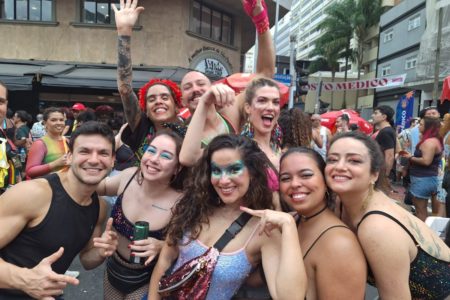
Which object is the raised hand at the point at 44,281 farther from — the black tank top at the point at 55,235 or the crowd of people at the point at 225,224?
the black tank top at the point at 55,235

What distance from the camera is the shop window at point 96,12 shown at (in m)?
13.5

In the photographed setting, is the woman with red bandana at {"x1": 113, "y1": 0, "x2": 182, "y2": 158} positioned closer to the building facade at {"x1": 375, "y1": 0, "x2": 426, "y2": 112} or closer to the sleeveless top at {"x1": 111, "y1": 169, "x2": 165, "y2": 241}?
the sleeveless top at {"x1": 111, "y1": 169, "x2": 165, "y2": 241}

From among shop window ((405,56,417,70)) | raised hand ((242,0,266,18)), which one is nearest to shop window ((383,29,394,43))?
shop window ((405,56,417,70))

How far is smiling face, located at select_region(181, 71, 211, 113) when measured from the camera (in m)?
2.86

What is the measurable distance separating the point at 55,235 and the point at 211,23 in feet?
45.8

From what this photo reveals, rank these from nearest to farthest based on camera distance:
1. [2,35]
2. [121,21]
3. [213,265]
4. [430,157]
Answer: [213,265] < [121,21] < [430,157] < [2,35]

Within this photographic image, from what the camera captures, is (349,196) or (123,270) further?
(123,270)

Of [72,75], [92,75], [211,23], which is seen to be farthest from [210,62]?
[72,75]

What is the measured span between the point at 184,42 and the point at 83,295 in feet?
36.1

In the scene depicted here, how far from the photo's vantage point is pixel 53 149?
4.38 metres

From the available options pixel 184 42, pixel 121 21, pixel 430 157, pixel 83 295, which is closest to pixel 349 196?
pixel 121 21

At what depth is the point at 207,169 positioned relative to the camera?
6.86ft

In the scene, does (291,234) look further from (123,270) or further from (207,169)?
(123,270)

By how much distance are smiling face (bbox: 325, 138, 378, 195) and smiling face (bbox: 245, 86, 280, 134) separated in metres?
0.76
